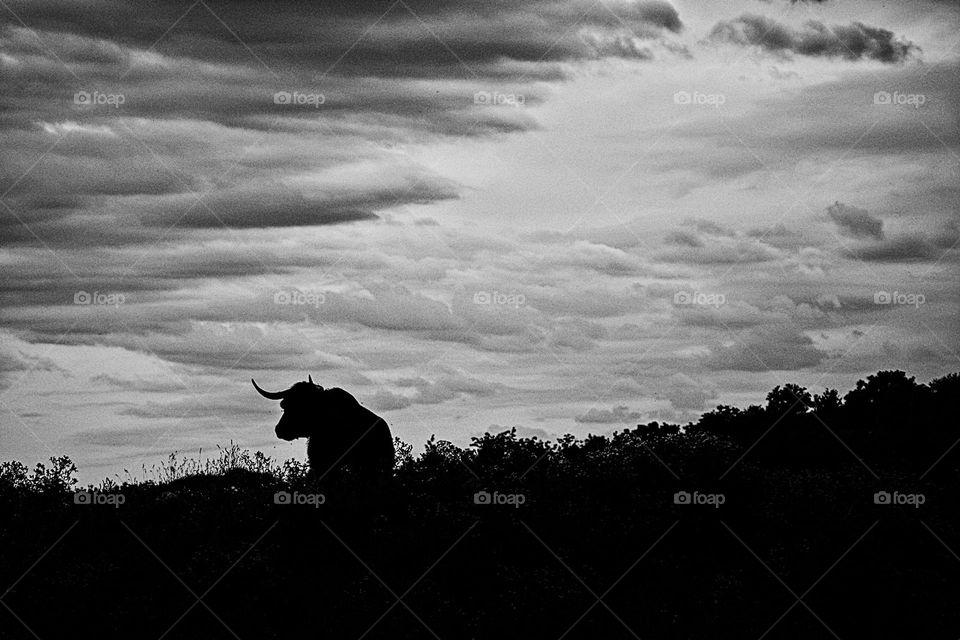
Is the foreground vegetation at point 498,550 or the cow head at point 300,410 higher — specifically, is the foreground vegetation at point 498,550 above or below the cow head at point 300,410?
below

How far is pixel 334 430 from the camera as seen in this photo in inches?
896

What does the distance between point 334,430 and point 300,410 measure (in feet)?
2.84

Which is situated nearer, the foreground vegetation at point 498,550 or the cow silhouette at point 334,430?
the foreground vegetation at point 498,550

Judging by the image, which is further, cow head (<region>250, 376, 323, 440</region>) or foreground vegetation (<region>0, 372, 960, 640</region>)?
cow head (<region>250, 376, 323, 440</region>)

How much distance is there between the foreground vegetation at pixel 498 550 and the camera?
18.1 m

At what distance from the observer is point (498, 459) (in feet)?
73.1

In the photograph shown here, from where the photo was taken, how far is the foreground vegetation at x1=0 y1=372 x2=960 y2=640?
59.5ft

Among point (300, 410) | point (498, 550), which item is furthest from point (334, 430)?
point (498, 550)

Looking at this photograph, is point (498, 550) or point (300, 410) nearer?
point (498, 550)

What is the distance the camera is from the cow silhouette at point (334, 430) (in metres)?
22.7

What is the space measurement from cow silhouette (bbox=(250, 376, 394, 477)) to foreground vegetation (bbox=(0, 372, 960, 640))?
68 centimetres

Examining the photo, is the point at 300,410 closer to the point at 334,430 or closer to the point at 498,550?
the point at 334,430

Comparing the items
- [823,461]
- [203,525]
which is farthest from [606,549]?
[823,461]

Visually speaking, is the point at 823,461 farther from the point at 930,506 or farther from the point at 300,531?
the point at 300,531
